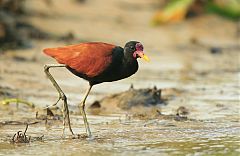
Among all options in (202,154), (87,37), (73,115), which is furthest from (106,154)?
(87,37)

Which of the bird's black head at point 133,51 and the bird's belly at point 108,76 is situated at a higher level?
the bird's black head at point 133,51

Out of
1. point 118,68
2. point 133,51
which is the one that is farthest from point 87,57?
point 133,51

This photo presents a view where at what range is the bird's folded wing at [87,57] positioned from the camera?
273 inches

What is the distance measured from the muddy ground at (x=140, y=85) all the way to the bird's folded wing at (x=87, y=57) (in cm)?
65

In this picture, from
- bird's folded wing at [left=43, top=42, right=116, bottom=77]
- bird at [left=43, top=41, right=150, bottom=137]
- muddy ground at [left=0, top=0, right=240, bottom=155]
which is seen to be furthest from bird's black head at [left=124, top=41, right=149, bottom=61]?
muddy ground at [left=0, top=0, right=240, bottom=155]

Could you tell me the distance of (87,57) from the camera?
7031mm

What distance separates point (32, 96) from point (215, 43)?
19.3 feet

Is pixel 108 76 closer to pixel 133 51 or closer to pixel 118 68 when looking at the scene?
pixel 118 68

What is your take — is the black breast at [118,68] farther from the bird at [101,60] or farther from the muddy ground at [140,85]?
the muddy ground at [140,85]

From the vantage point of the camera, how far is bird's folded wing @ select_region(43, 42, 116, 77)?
6.93 m

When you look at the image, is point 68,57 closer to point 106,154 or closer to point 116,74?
point 116,74

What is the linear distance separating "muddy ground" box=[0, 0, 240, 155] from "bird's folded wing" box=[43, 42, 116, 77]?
651 millimetres

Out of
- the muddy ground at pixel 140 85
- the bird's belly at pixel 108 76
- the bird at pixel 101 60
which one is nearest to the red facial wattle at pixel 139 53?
the bird at pixel 101 60

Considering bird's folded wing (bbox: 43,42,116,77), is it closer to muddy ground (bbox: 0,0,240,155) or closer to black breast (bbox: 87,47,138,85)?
black breast (bbox: 87,47,138,85)
